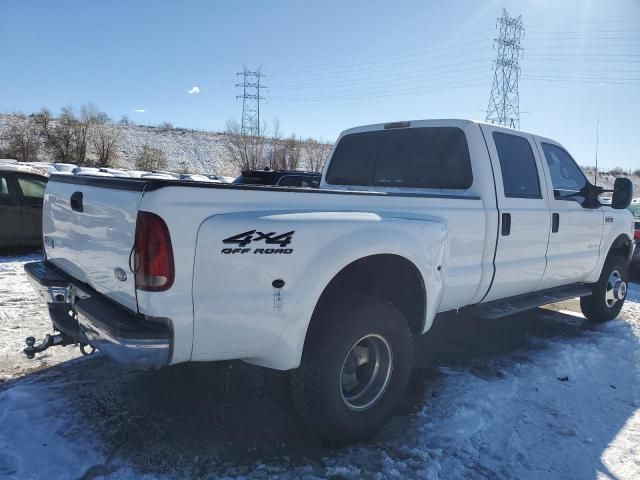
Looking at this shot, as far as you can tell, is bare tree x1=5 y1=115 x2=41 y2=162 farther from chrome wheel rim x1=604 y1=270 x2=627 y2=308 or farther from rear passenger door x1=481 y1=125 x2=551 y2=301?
chrome wheel rim x1=604 y1=270 x2=627 y2=308

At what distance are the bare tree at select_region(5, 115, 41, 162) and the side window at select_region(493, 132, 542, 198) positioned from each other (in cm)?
3686

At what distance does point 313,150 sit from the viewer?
4525 centimetres

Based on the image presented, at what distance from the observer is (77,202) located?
9.61 feet

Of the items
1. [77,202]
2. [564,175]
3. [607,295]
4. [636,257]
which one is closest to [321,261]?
[77,202]

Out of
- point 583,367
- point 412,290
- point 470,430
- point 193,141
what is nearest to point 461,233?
point 412,290

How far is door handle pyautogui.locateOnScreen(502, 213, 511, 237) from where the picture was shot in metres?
4.07

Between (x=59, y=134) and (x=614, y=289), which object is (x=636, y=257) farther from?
(x=59, y=134)

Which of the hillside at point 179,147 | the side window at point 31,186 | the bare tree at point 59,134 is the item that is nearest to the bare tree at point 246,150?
the hillside at point 179,147

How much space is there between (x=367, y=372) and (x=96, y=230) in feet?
6.02

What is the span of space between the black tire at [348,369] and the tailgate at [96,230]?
1.02m

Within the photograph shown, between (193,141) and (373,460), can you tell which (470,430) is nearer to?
(373,460)

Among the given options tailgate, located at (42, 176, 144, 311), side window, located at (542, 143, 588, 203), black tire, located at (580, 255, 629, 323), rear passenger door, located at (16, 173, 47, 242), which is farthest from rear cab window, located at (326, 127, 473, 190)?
rear passenger door, located at (16, 173, 47, 242)

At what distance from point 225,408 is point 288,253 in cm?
144

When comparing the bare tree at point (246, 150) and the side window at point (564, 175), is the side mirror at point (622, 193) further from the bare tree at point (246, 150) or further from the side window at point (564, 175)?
the bare tree at point (246, 150)
